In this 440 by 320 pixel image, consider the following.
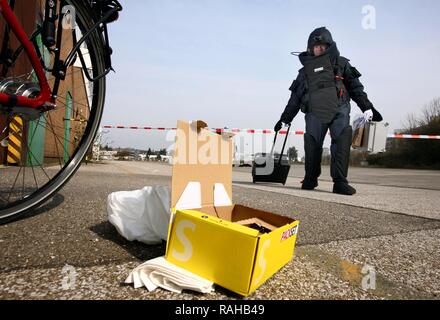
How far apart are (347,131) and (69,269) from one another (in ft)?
12.4

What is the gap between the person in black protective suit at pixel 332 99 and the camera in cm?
393

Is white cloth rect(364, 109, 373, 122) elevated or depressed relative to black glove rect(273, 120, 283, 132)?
elevated

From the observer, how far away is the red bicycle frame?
126 cm

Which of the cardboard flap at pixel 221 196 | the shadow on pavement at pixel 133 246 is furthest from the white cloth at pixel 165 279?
the cardboard flap at pixel 221 196

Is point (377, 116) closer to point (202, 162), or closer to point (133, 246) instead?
point (202, 162)

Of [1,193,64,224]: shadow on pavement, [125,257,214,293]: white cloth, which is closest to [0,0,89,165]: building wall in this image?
[1,193,64,224]: shadow on pavement

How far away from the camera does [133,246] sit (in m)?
1.23

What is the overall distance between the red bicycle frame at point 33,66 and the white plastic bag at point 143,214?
57 cm

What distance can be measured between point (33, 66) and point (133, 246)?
3.22 feet

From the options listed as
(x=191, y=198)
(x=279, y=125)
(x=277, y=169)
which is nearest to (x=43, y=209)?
(x=191, y=198)

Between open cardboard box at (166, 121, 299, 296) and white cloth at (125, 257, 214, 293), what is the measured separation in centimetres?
6

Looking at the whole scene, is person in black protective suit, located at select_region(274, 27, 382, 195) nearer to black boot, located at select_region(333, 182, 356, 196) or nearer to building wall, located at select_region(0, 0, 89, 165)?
black boot, located at select_region(333, 182, 356, 196)
